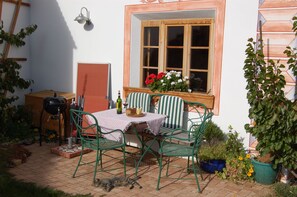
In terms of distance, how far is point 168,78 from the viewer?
688 cm

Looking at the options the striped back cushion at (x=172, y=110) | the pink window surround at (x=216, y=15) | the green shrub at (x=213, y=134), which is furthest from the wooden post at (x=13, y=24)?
the green shrub at (x=213, y=134)

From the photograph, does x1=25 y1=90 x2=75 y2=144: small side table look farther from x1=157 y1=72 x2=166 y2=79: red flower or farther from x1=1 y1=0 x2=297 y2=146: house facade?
x1=157 y1=72 x2=166 y2=79: red flower

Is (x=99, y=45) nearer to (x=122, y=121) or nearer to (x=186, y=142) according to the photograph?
(x=122, y=121)

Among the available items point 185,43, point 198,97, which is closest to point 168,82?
point 198,97

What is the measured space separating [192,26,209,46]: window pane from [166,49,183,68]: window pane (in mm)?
362

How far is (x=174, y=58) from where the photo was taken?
721cm

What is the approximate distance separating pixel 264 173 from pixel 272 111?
0.99 metres

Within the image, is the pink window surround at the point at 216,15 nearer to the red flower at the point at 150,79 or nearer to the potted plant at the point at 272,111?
the potted plant at the point at 272,111

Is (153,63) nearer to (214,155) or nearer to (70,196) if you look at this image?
(214,155)

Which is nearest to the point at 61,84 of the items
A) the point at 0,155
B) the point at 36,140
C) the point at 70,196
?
the point at 36,140

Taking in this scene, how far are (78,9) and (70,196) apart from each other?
458 cm

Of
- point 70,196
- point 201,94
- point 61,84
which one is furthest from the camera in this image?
point 61,84

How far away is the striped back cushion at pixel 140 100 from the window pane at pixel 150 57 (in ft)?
2.76

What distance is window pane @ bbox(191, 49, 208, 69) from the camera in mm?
6840
